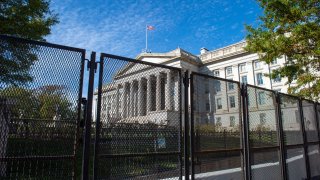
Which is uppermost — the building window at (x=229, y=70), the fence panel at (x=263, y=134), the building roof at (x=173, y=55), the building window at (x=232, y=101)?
the building roof at (x=173, y=55)

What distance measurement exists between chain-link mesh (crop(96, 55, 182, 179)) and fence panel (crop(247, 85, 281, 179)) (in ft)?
8.23

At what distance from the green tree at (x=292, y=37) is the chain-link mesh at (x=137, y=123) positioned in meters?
11.0

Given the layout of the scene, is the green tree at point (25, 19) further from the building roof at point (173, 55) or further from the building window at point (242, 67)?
Result: the building window at point (242, 67)

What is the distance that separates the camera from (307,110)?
9.67m

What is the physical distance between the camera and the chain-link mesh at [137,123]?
158 inches

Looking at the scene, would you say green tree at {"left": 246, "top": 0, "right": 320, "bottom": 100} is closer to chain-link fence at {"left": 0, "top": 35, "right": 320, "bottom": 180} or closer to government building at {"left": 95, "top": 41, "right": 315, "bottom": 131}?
government building at {"left": 95, "top": 41, "right": 315, "bottom": 131}

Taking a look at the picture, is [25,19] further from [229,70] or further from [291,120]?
[229,70]

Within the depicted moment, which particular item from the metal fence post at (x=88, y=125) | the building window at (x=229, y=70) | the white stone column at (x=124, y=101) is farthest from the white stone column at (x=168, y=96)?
the building window at (x=229, y=70)

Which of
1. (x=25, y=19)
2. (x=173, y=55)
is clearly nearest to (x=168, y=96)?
(x=25, y=19)

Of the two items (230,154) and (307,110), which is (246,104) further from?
(307,110)

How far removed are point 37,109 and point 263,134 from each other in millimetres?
5372

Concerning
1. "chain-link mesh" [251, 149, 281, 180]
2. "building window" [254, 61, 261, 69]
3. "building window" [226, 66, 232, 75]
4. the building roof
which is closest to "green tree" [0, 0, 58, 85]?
"chain-link mesh" [251, 149, 281, 180]

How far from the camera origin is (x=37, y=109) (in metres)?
3.51

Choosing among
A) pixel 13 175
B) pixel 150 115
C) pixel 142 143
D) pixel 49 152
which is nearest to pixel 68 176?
pixel 49 152
